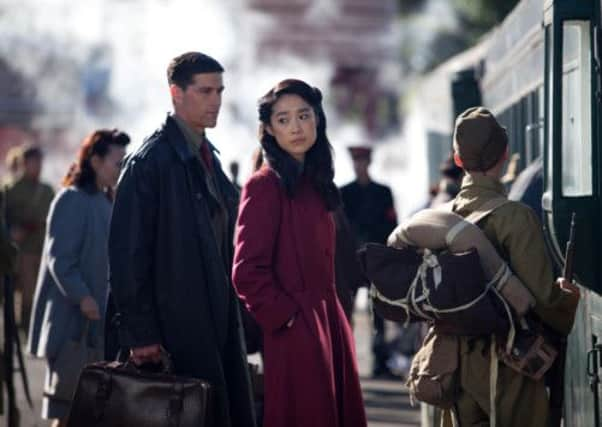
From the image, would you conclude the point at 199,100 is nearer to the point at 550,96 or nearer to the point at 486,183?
the point at 486,183

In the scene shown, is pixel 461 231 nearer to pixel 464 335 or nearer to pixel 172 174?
pixel 464 335

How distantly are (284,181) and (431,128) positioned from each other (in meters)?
12.2

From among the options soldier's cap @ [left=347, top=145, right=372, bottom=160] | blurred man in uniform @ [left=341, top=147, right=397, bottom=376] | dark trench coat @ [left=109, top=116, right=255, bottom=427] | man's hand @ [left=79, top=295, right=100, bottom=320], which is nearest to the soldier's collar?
dark trench coat @ [left=109, top=116, right=255, bottom=427]

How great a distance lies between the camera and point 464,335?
239 inches

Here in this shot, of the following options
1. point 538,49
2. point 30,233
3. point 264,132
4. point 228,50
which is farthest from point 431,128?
point 228,50

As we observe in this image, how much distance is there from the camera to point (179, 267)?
6371 millimetres

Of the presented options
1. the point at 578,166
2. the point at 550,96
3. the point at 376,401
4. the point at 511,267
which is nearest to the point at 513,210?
the point at 511,267

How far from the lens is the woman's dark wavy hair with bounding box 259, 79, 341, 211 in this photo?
6.62m

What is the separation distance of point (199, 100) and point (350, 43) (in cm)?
4199

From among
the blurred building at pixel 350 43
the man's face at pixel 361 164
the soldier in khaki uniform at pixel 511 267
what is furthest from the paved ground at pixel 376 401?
the blurred building at pixel 350 43

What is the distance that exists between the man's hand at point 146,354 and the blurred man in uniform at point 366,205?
24.4ft

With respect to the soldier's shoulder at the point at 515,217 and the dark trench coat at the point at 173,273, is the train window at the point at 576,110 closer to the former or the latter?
the soldier's shoulder at the point at 515,217

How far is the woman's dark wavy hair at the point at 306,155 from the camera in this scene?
21.7ft

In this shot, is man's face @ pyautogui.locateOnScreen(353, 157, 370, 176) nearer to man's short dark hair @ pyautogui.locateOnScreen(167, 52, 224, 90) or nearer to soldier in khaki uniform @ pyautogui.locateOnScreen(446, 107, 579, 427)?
man's short dark hair @ pyautogui.locateOnScreen(167, 52, 224, 90)
